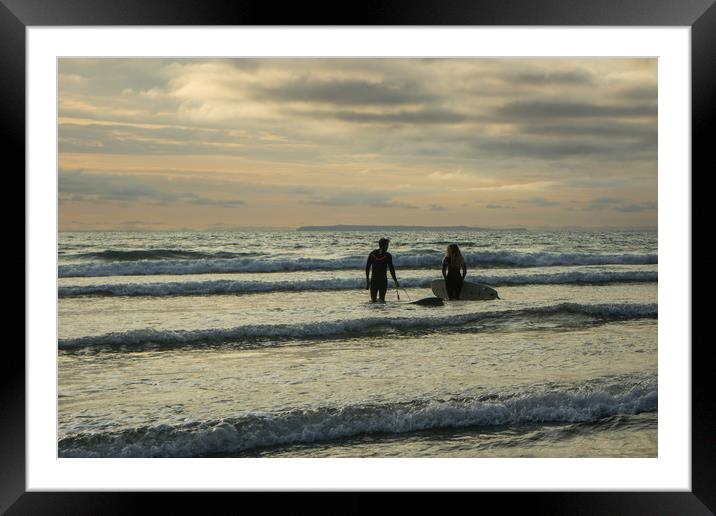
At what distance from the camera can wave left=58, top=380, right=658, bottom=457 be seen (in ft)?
11.3

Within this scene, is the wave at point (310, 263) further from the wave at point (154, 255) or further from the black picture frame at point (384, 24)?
the black picture frame at point (384, 24)

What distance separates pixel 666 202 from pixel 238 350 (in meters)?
4.52

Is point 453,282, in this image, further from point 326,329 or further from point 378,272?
point 326,329

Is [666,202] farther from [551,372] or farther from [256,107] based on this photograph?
[256,107]

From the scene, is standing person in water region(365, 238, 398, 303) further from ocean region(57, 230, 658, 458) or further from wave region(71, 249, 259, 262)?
wave region(71, 249, 259, 262)

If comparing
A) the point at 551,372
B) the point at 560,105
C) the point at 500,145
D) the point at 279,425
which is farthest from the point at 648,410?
the point at 500,145

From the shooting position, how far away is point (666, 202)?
9.04 ft

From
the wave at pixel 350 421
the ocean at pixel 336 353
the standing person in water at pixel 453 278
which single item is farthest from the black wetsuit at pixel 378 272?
the wave at pixel 350 421

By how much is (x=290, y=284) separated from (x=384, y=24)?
8483 millimetres

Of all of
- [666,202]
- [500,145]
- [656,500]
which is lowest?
[656,500]

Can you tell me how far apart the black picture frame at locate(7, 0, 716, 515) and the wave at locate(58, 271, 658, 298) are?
24.5ft

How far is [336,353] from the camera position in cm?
599

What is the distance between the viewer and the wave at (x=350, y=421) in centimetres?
343

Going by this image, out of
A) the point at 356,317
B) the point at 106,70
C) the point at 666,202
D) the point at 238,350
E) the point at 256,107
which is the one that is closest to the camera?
the point at 666,202
